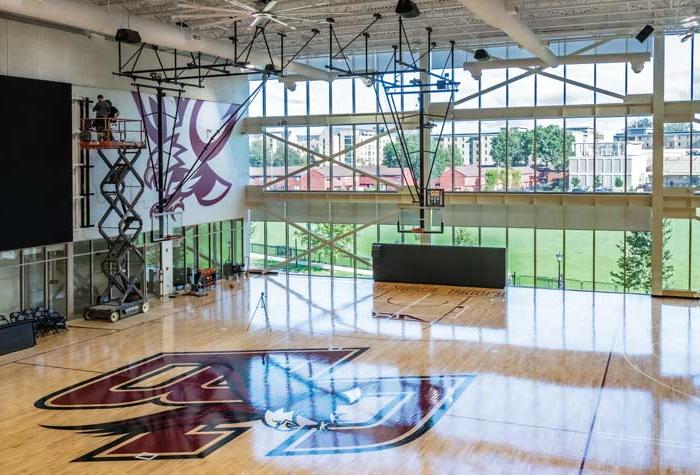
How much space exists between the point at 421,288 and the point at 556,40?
941 cm

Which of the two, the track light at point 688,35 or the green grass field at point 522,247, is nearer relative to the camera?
the track light at point 688,35

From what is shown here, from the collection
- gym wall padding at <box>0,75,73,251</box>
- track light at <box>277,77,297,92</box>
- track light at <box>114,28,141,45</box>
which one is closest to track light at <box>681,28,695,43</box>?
track light at <box>277,77,297,92</box>

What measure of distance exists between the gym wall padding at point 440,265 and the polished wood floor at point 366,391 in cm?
300

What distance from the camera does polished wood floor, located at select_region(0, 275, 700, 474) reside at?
10562 millimetres

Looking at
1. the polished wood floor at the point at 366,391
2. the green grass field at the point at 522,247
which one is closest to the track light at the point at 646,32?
the green grass field at the point at 522,247

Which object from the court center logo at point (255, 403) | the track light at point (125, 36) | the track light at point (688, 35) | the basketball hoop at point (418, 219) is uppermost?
the track light at point (688, 35)

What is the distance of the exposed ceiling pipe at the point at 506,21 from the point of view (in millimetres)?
13852

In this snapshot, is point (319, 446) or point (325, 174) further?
point (325, 174)

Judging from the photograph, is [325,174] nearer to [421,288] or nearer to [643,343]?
[421,288]

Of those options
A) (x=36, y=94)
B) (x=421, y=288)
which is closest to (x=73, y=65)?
(x=36, y=94)

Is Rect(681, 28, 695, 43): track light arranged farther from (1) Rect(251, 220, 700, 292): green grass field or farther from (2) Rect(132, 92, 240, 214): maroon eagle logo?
(2) Rect(132, 92, 240, 214): maroon eagle logo

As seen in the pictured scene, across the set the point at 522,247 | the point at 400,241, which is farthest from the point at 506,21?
the point at 522,247

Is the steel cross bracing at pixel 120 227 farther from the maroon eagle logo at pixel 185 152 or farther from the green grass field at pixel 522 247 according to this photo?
the green grass field at pixel 522 247

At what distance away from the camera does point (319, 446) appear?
11.0m
